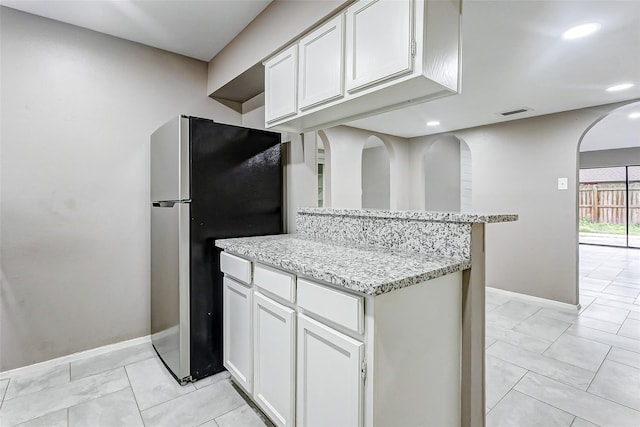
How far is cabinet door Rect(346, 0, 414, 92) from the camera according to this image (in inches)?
48.6

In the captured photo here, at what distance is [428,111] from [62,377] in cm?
414

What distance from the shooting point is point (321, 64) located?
5.33 feet

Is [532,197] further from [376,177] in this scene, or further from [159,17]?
[159,17]

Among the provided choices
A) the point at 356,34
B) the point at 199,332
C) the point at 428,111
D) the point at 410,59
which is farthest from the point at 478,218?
the point at 428,111

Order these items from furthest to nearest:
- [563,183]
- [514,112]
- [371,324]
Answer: [514,112], [563,183], [371,324]

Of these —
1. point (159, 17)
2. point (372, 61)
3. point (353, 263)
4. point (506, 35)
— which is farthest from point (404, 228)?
point (159, 17)

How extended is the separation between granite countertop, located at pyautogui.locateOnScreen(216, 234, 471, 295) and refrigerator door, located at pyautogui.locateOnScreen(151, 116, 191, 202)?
1.56ft

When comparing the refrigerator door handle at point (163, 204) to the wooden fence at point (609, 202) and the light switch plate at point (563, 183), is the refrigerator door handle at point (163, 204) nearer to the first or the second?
the light switch plate at point (563, 183)

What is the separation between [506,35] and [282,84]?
1484mm

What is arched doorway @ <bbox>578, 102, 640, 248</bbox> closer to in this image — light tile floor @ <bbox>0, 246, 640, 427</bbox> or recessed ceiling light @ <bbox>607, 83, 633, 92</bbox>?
recessed ceiling light @ <bbox>607, 83, 633, 92</bbox>

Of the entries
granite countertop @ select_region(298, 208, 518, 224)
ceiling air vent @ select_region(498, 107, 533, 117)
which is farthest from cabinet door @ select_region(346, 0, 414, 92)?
ceiling air vent @ select_region(498, 107, 533, 117)

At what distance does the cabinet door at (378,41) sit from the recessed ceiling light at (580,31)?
1.43 meters

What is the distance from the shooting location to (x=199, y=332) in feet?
6.32

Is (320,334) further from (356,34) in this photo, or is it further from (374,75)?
(356,34)
